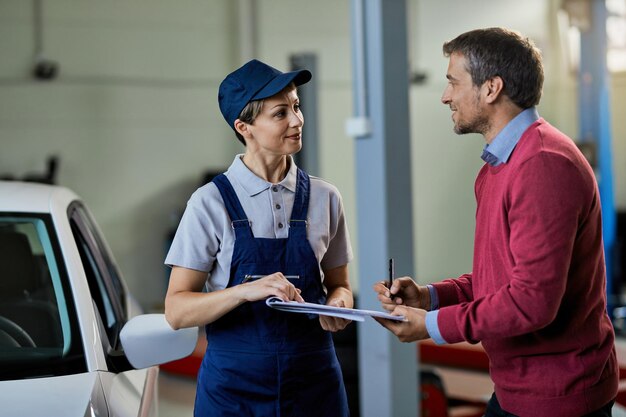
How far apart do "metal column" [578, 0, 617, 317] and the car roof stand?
6180 millimetres

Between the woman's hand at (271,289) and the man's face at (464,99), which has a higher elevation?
the man's face at (464,99)

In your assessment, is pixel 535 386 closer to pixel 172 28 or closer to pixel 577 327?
pixel 577 327

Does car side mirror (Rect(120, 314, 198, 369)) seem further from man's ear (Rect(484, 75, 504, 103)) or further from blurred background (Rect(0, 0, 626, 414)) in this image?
blurred background (Rect(0, 0, 626, 414))

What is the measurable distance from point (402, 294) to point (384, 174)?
1.96 m

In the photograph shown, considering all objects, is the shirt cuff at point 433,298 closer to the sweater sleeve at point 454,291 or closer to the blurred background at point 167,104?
the sweater sleeve at point 454,291

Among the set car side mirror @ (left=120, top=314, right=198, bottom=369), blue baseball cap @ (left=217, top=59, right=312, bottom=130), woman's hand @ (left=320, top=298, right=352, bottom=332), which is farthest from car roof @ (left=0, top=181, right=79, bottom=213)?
woman's hand @ (left=320, top=298, right=352, bottom=332)

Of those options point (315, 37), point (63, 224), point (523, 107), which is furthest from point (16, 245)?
point (315, 37)

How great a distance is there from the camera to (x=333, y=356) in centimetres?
171

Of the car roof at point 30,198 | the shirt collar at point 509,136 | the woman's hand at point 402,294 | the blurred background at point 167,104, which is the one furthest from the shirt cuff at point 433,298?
the blurred background at point 167,104

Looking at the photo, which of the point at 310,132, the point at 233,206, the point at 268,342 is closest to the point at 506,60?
the point at 233,206

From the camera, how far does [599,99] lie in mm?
7945

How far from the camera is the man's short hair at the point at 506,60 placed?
1.49m

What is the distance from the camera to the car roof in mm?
2277

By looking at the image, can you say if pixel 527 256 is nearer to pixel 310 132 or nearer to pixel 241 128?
pixel 241 128
